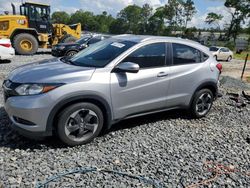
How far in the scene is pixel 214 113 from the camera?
260 inches

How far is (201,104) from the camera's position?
19.9 feet

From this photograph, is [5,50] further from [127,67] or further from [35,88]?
[127,67]

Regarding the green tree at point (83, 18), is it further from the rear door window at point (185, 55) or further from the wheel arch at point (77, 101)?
the wheel arch at point (77, 101)

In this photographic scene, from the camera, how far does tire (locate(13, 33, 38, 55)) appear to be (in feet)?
57.0

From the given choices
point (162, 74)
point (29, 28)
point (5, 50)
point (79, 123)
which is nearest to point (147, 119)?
point (162, 74)

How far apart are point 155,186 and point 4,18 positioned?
1674 cm

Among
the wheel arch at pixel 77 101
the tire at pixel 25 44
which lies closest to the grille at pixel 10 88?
the wheel arch at pixel 77 101

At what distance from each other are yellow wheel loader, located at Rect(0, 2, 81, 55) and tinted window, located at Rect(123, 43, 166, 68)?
551 inches

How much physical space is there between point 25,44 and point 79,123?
14711mm

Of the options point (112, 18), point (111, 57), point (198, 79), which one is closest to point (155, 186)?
point (111, 57)

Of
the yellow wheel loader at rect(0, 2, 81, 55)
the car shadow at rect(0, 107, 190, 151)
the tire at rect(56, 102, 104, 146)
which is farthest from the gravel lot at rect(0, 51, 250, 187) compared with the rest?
the yellow wheel loader at rect(0, 2, 81, 55)

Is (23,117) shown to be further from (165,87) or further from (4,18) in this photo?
(4,18)

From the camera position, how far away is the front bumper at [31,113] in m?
4.03

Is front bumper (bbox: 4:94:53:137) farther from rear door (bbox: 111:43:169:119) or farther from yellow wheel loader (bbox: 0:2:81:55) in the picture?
yellow wheel loader (bbox: 0:2:81:55)
